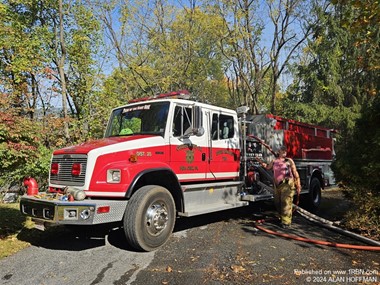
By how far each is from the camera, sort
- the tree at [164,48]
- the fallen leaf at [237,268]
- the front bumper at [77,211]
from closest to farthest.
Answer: the fallen leaf at [237,268] → the front bumper at [77,211] → the tree at [164,48]

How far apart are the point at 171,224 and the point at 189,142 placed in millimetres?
1692

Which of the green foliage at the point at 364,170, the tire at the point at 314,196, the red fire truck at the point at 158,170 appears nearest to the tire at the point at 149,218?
the red fire truck at the point at 158,170

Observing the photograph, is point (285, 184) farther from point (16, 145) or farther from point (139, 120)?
point (16, 145)

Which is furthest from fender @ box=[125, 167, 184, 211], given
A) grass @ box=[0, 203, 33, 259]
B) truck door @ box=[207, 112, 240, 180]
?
grass @ box=[0, 203, 33, 259]

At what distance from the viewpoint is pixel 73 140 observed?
1347cm

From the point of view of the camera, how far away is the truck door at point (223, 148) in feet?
23.7

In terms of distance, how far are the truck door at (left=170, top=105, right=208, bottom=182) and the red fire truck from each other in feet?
0.06

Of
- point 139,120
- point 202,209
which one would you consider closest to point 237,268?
point 202,209

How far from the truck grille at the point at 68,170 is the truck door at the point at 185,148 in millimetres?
1657

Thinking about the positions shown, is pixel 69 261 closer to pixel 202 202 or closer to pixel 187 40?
pixel 202 202

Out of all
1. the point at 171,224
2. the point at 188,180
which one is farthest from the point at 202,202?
the point at 171,224

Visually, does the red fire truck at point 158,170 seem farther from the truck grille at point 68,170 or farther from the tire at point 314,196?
the tire at point 314,196

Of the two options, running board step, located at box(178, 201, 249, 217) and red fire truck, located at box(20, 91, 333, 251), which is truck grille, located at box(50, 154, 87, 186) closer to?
red fire truck, located at box(20, 91, 333, 251)

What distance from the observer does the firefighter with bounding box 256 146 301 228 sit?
7160 mm
